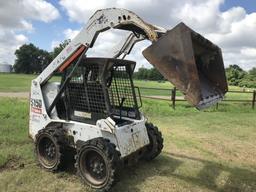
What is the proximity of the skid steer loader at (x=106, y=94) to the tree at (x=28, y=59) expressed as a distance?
9504cm

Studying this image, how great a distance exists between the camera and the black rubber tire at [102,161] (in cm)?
502

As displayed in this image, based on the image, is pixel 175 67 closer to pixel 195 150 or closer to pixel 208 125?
pixel 195 150

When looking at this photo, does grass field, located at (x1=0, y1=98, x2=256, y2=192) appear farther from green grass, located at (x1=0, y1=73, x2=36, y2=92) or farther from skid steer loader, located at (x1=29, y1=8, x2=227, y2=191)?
green grass, located at (x1=0, y1=73, x2=36, y2=92)

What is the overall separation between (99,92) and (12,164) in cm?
230

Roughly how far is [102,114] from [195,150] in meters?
3.30

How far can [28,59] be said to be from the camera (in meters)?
98.1

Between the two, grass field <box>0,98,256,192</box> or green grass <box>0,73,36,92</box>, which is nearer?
grass field <box>0,98,256,192</box>

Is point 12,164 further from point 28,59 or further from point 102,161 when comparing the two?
point 28,59

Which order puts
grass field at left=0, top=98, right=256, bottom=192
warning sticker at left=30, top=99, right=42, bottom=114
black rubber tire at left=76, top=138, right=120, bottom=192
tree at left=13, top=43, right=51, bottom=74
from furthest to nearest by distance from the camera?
tree at left=13, top=43, right=51, bottom=74 < warning sticker at left=30, top=99, right=42, bottom=114 < grass field at left=0, top=98, right=256, bottom=192 < black rubber tire at left=76, top=138, right=120, bottom=192

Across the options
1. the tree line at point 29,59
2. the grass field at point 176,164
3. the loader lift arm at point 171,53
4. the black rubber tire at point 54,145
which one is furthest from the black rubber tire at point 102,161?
the tree line at point 29,59

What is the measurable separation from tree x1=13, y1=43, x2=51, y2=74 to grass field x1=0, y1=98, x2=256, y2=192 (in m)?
90.4

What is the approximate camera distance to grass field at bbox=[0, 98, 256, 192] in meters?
5.46

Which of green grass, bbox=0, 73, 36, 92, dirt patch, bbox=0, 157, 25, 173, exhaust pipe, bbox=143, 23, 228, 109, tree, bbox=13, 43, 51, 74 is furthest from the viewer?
tree, bbox=13, 43, 51, 74

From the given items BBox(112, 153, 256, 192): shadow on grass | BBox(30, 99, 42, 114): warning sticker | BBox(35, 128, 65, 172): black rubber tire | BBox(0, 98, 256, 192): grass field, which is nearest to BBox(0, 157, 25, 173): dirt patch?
BBox(0, 98, 256, 192): grass field
